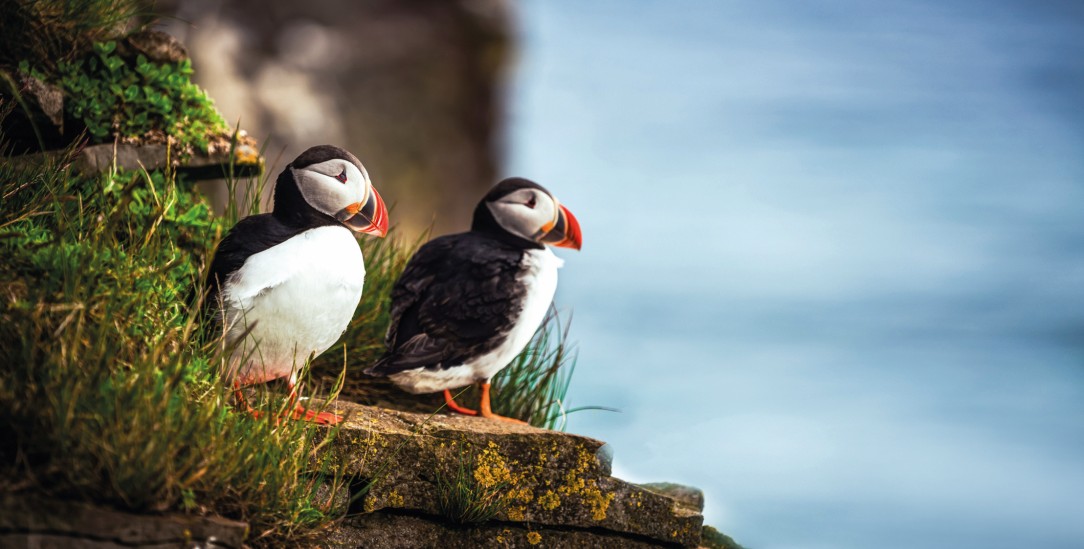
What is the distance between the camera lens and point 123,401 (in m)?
3.02

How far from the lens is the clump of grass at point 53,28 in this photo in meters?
5.14

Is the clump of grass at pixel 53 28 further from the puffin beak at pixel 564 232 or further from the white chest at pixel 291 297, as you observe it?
the puffin beak at pixel 564 232

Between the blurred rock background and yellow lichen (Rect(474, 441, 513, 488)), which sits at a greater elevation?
the blurred rock background

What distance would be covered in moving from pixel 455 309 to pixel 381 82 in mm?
7349

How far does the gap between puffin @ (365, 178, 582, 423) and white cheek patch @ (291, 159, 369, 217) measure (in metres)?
0.79

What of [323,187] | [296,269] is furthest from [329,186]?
[296,269]

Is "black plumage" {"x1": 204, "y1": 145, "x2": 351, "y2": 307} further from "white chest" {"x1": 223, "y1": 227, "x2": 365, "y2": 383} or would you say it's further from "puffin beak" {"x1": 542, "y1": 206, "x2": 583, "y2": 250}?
"puffin beak" {"x1": 542, "y1": 206, "x2": 583, "y2": 250}

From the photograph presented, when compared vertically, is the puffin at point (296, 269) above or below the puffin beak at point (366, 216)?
below

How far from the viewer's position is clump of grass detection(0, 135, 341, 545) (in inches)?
114

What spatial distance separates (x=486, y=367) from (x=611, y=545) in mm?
1035

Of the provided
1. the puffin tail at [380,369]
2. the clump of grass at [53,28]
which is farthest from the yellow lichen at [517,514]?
the clump of grass at [53,28]

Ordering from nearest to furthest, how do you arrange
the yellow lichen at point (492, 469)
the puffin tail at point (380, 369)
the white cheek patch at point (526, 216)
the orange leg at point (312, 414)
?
the orange leg at point (312, 414), the yellow lichen at point (492, 469), the puffin tail at point (380, 369), the white cheek patch at point (526, 216)

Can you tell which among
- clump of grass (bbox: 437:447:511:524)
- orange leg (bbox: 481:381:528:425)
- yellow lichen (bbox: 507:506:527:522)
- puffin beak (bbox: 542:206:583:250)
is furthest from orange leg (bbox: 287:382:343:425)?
puffin beak (bbox: 542:206:583:250)

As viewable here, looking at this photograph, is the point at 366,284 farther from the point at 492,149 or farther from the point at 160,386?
the point at 492,149
